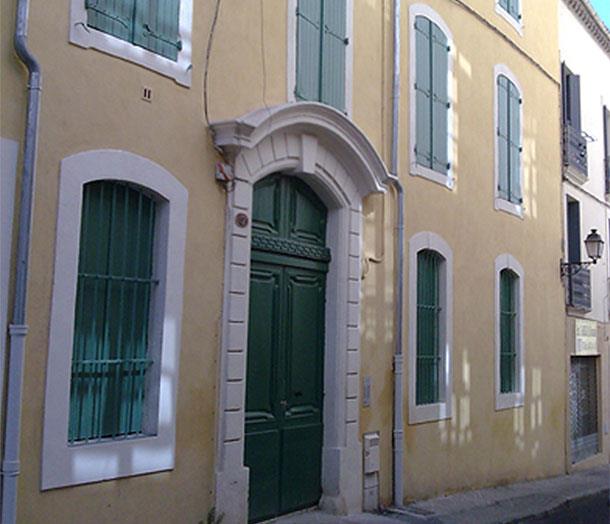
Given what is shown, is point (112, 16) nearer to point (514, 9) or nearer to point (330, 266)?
point (330, 266)

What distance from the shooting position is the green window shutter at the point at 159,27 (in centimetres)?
643

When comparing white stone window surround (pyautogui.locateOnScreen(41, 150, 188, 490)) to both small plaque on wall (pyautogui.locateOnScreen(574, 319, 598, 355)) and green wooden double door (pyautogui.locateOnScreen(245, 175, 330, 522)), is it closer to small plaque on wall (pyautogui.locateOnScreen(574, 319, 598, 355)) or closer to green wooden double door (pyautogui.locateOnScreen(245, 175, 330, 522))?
green wooden double door (pyautogui.locateOnScreen(245, 175, 330, 522))

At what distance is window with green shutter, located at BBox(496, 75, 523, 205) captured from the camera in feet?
41.0

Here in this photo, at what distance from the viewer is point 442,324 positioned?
10.6m

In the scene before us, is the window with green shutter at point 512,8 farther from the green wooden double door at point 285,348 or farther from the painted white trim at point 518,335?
the green wooden double door at point 285,348

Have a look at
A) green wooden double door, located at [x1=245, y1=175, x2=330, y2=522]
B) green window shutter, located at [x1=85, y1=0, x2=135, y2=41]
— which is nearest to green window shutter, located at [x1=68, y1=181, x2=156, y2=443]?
green window shutter, located at [x1=85, y1=0, x2=135, y2=41]

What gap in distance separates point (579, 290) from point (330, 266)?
805cm

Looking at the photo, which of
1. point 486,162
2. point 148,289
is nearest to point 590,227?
point 486,162

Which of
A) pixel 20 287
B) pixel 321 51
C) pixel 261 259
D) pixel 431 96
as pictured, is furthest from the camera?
pixel 431 96

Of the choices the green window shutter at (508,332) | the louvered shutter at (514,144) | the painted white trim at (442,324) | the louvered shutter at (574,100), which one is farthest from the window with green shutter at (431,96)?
the louvered shutter at (574,100)

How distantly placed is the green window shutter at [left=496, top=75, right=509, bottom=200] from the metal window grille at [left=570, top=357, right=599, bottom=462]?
4374 mm

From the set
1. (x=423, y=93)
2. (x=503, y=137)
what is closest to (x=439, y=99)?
(x=423, y=93)

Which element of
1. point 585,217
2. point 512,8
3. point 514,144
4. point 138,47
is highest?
point 512,8

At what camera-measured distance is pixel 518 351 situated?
1273 cm
